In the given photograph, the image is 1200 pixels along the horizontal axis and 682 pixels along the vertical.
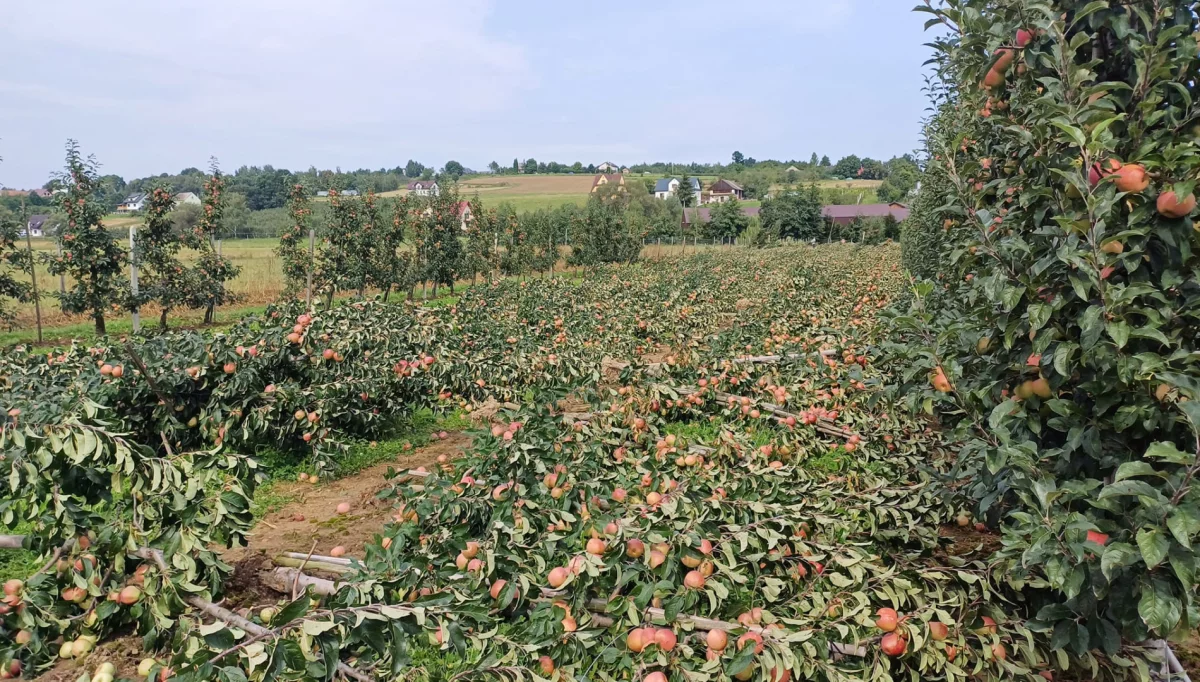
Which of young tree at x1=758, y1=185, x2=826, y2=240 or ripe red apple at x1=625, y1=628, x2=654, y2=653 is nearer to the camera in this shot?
ripe red apple at x1=625, y1=628, x2=654, y2=653

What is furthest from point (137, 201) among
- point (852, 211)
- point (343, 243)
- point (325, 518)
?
point (852, 211)

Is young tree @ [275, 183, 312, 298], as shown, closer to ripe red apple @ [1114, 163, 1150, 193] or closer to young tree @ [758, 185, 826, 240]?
ripe red apple @ [1114, 163, 1150, 193]

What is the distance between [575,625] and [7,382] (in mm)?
5249

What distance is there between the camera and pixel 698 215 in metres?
46.6

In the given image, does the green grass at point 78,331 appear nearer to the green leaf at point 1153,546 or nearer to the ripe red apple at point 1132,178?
the ripe red apple at point 1132,178

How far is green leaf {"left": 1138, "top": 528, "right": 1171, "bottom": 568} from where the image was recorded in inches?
67.7

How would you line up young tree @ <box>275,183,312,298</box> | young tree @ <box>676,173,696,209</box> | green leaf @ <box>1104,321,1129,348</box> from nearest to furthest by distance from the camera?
green leaf @ <box>1104,321,1129,348</box> < young tree @ <box>275,183,312,298</box> < young tree @ <box>676,173,696,209</box>

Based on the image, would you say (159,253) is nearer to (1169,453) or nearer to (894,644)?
(894,644)

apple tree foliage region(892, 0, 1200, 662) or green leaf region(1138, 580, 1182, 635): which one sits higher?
apple tree foliage region(892, 0, 1200, 662)

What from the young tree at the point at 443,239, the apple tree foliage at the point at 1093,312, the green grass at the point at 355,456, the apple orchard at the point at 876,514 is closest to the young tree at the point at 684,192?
the young tree at the point at 443,239

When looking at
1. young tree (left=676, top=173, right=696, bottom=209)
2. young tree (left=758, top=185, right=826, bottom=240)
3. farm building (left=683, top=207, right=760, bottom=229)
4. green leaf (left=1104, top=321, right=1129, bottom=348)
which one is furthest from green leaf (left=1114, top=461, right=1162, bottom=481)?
young tree (left=676, top=173, right=696, bottom=209)

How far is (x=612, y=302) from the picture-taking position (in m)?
12.6

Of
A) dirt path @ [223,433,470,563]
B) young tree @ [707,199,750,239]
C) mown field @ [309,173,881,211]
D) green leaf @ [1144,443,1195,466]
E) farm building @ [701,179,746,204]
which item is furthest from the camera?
farm building @ [701,179,746,204]

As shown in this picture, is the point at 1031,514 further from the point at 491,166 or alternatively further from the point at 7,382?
the point at 491,166
